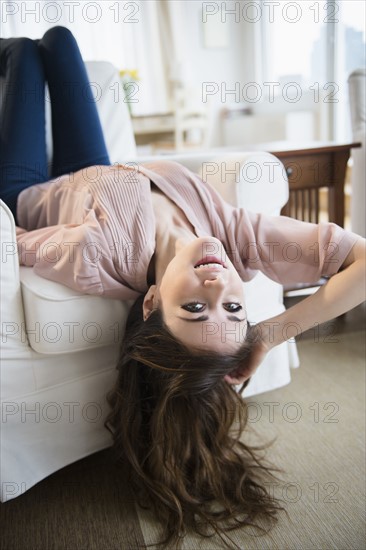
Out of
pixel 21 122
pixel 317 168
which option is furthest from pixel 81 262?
pixel 317 168

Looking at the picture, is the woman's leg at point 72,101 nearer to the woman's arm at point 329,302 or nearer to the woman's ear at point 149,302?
the woman's ear at point 149,302

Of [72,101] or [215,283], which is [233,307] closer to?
[215,283]

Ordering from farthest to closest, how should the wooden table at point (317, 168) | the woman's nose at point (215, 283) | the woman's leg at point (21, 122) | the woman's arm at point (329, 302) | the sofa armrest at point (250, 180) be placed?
1. the wooden table at point (317, 168)
2. the woman's leg at point (21, 122)
3. the sofa armrest at point (250, 180)
4. the woman's arm at point (329, 302)
5. the woman's nose at point (215, 283)

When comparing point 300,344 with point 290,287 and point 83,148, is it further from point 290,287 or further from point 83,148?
point 83,148

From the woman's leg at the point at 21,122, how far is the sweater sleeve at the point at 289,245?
74cm

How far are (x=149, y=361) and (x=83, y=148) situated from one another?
901mm

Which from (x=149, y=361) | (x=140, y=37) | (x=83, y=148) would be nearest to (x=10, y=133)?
(x=83, y=148)

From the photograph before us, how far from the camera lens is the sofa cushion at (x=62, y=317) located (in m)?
1.15

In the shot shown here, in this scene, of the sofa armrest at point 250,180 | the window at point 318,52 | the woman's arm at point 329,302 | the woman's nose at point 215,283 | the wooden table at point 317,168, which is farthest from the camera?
the window at point 318,52

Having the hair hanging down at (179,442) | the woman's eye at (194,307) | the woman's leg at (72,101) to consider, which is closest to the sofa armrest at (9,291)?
the hair hanging down at (179,442)

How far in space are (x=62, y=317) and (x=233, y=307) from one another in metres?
0.38

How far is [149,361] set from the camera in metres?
1.08

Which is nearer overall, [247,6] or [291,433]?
[291,433]

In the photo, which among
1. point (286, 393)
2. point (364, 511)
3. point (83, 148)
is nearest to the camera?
point (364, 511)
